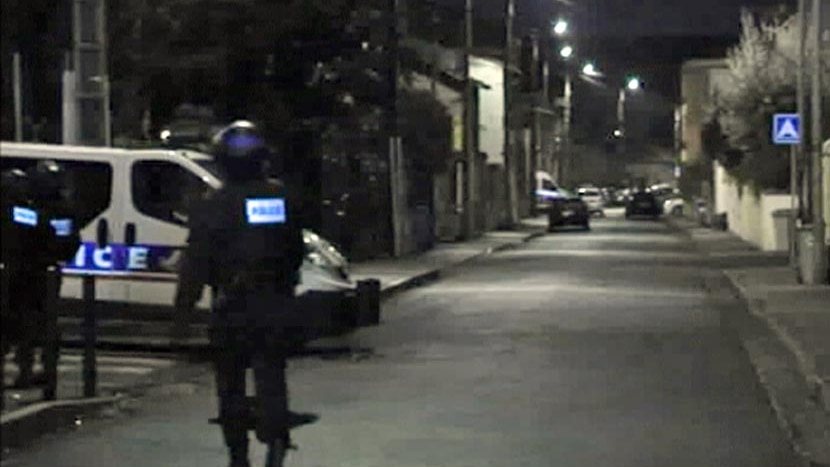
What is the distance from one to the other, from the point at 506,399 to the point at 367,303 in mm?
5472

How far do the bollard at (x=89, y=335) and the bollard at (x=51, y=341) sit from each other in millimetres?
413

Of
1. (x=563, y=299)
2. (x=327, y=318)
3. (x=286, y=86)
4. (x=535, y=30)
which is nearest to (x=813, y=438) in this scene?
(x=327, y=318)

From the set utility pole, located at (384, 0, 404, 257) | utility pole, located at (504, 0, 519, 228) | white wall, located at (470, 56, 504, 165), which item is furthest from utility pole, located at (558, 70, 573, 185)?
utility pole, located at (384, 0, 404, 257)

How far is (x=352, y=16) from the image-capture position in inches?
1321

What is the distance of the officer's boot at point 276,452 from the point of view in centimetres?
982

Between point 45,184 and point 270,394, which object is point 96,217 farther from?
point 270,394

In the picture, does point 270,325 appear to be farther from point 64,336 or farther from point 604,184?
point 604,184

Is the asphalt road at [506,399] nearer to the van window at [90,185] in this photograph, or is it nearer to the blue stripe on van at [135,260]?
the blue stripe on van at [135,260]

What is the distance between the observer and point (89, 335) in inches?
558

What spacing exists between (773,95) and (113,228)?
28928mm

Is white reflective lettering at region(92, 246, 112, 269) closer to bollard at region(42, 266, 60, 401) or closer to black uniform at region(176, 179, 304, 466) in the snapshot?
bollard at region(42, 266, 60, 401)

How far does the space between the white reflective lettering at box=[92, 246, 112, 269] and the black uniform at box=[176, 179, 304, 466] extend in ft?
29.5

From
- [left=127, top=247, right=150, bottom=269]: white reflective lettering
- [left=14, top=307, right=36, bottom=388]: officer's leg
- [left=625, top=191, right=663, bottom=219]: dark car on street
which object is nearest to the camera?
[left=14, top=307, right=36, bottom=388]: officer's leg

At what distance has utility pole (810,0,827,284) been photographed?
2920cm
